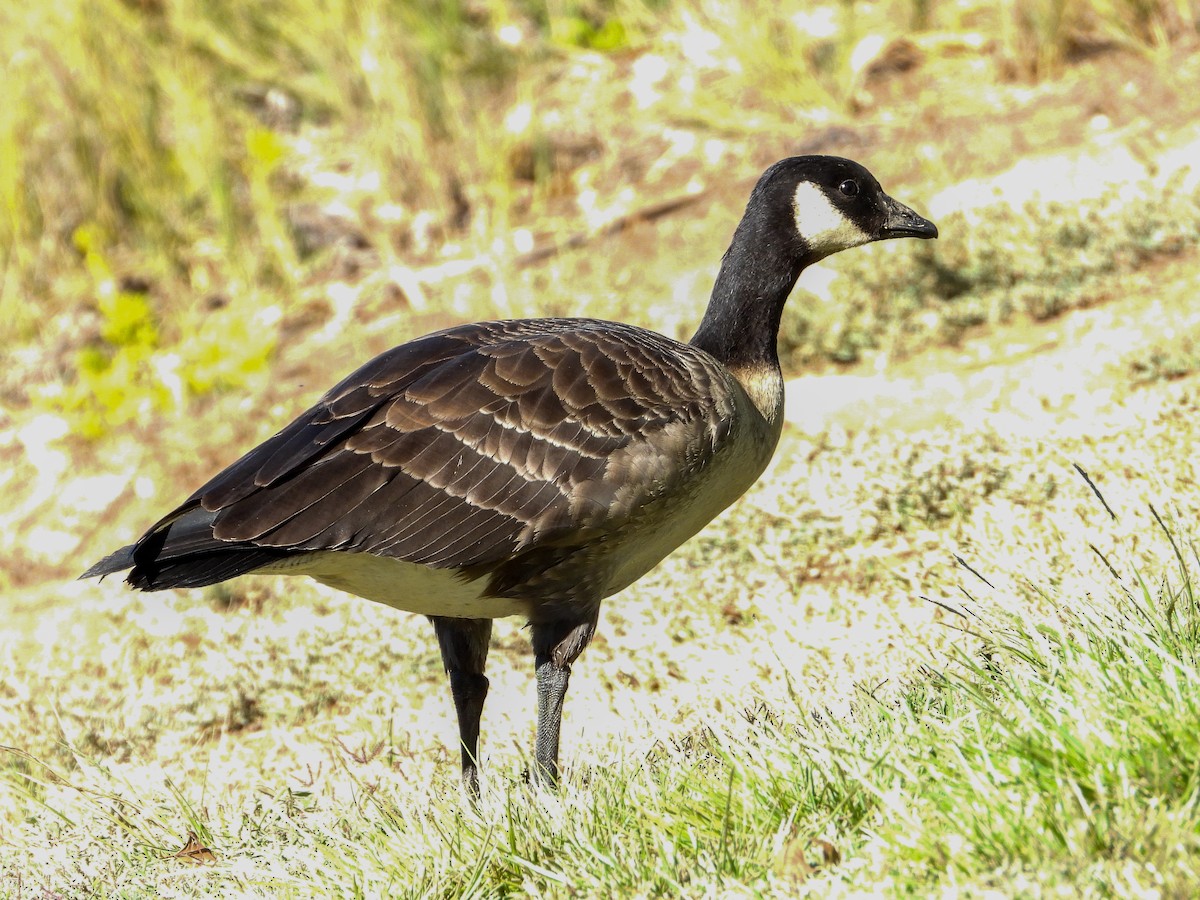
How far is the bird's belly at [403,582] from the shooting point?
4172 mm

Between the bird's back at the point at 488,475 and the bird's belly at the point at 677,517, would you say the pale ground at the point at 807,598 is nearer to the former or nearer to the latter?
the bird's belly at the point at 677,517

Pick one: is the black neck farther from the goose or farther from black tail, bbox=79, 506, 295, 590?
black tail, bbox=79, 506, 295, 590

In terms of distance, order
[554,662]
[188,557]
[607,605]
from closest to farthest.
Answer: [188,557]
[554,662]
[607,605]

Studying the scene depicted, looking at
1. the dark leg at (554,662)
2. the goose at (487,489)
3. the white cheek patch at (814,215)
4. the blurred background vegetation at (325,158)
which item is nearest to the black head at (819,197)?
the white cheek patch at (814,215)

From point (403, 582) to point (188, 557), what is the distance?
0.65 metres

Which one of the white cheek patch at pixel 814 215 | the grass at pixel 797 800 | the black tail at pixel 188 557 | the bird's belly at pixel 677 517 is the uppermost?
the white cheek patch at pixel 814 215

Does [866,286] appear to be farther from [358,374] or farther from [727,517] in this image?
[358,374]

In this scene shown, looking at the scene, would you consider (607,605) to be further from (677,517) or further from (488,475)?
(488,475)

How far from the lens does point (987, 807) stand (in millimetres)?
2963

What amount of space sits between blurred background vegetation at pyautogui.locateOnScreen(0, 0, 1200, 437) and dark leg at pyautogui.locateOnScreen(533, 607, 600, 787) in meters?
4.98

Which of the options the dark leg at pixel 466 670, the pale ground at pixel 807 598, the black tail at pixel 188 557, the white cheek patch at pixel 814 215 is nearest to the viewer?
the black tail at pixel 188 557

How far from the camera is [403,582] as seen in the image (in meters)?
4.29

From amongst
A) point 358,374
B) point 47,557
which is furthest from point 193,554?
point 47,557

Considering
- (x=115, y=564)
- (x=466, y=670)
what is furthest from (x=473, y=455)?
(x=115, y=564)
